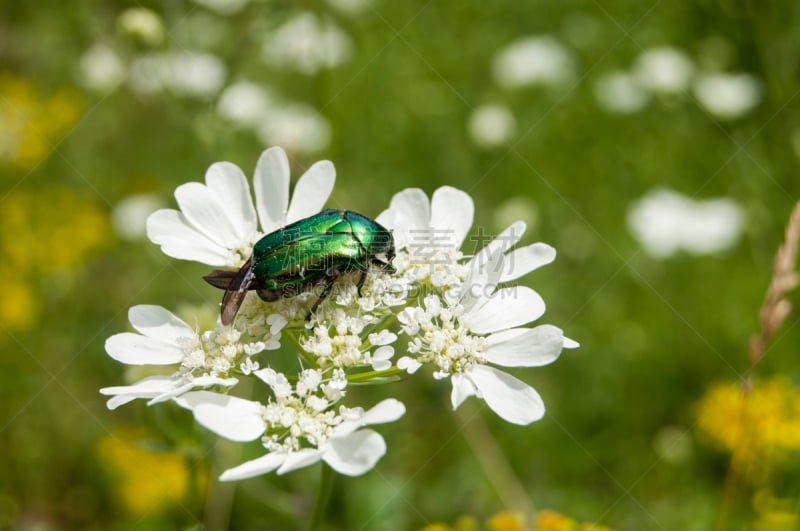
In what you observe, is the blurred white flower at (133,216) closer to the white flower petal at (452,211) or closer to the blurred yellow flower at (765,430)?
the white flower petal at (452,211)

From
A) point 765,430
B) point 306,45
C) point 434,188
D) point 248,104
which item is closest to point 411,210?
point 765,430

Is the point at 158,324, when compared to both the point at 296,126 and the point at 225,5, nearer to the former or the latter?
the point at 296,126

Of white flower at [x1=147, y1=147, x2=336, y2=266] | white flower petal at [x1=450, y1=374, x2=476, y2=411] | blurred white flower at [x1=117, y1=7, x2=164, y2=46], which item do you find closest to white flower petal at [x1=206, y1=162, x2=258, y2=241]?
white flower at [x1=147, y1=147, x2=336, y2=266]

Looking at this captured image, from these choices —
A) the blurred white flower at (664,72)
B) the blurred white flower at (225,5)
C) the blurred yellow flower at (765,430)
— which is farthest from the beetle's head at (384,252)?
the blurred white flower at (664,72)

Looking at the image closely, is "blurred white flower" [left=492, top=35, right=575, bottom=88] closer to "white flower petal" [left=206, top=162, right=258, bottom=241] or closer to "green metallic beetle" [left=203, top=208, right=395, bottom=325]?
"white flower petal" [left=206, top=162, right=258, bottom=241]

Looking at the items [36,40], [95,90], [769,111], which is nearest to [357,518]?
[769,111]

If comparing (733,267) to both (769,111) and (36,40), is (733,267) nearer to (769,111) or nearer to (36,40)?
(769,111)
